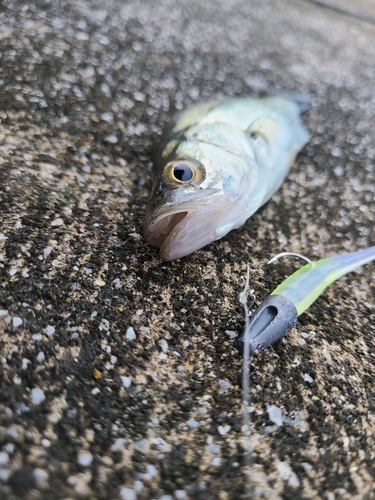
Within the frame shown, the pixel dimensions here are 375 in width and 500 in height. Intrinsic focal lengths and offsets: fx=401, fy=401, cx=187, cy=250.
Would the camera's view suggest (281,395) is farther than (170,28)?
No

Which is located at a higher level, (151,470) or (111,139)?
(111,139)

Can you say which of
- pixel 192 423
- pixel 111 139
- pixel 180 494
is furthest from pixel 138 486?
pixel 111 139

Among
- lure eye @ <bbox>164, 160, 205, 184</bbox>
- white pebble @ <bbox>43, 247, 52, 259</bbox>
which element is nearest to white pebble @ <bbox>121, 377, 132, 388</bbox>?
white pebble @ <bbox>43, 247, 52, 259</bbox>

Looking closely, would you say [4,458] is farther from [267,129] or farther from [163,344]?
[267,129]

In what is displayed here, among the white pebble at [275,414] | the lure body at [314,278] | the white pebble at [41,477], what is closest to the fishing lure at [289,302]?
the lure body at [314,278]

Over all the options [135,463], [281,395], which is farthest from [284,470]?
[135,463]

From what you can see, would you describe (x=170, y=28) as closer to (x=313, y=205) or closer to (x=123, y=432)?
(x=313, y=205)

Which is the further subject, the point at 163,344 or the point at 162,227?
the point at 162,227
